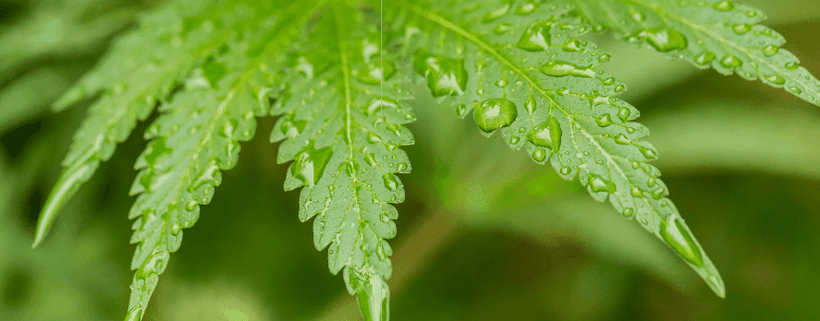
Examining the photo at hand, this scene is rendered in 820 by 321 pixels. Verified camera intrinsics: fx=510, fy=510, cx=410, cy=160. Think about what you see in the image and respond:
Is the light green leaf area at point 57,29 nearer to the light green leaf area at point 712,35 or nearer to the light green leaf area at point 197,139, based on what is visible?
the light green leaf area at point 197,139

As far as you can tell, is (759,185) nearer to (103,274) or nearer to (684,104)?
(684,104)

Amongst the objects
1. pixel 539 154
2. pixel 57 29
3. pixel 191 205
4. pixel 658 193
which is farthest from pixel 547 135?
pixel 57 29

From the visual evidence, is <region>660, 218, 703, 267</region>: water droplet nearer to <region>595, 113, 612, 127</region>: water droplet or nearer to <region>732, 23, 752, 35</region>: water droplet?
<region>595, 113, 612, 127</region>: water droplet

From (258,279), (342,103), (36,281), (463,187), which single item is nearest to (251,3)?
(342,103)

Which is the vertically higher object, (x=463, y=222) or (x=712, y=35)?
(x=463, y=222)

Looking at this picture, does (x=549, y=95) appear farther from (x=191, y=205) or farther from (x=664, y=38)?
(x=191, y=205)

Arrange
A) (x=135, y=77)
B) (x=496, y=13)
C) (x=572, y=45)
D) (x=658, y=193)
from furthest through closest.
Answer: (x=135, y=77)
(x=496, y=13)
(x=572, y=45)
(x=658, y=193)

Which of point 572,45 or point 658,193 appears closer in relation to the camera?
point 658,193
